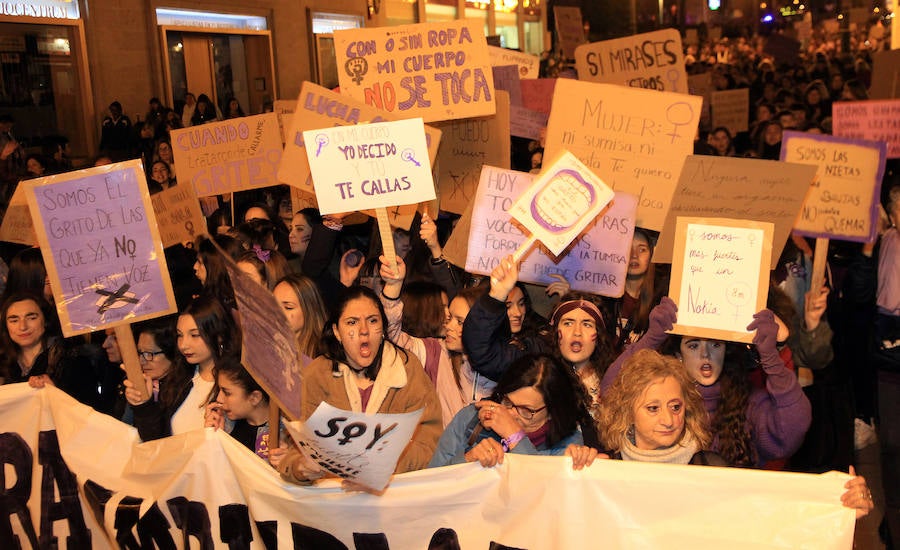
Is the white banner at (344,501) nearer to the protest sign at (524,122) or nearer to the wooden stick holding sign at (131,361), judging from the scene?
the wooden stick holding sign at (131,361)

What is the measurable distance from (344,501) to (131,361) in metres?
1.37

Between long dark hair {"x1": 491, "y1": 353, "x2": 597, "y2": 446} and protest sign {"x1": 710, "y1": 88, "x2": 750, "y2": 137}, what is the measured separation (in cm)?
995

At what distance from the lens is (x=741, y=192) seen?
443 cm

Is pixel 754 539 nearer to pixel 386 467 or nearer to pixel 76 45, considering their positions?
pixel 386 467

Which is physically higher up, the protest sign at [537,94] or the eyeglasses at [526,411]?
the protest sign at [537,94]

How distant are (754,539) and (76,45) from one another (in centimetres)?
1441

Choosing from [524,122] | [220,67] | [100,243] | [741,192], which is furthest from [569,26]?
[100,243]

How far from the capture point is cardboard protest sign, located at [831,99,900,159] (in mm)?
6402

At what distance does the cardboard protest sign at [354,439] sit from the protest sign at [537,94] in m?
6.32

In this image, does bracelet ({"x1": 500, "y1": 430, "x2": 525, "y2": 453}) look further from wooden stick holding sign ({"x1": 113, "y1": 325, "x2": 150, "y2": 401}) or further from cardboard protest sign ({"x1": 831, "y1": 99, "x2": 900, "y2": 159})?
cardboard protest sign ({"x1": 831, "y1": 99, "x2": 900, "y2": 159})

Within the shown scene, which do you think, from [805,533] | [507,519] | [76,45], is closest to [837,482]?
[805,533]

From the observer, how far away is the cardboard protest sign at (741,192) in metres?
4.34

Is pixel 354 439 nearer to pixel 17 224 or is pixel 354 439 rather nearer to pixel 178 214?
pixel 178 214

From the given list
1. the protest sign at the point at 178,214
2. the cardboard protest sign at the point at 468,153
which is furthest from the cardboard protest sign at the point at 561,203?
the protest sign at the point at 178,214
